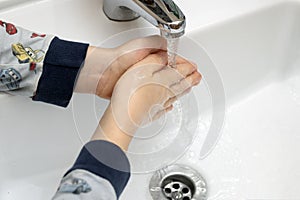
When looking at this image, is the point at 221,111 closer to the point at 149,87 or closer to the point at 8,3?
the point at 149,87

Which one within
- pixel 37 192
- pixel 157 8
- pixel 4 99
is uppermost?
pixel 157 8

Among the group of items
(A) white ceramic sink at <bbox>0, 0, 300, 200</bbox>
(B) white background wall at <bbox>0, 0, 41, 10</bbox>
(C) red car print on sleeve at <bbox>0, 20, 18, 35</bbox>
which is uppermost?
(B) white background wall at <bbox>0, 0, 41, 10</bbox>

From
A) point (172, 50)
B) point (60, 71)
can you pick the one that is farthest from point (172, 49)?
point (60, 71)

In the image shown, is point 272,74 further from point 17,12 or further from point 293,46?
point 17,12

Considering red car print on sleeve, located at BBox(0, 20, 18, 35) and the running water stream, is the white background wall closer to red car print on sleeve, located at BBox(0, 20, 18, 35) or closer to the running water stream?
red car print on sleeve, located at BBox(0, 20, 18, 35)

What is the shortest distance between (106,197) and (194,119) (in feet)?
0.64

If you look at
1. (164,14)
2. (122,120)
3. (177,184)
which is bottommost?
(177,184)

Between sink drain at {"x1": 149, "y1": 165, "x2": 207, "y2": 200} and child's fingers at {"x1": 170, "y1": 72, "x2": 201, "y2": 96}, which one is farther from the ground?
child's fingers at {"x1": 170, "y1": 72, "x2": 201, "y2": 96}

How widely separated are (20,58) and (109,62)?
91mm

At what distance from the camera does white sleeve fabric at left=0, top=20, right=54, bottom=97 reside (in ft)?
1.67

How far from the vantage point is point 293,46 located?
0.64 metres

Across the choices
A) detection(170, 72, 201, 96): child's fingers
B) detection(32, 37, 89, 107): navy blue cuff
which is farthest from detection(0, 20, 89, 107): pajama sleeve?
detection(170, 72, 201, 96): child's fingers

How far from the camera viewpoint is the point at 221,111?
2.02 feet

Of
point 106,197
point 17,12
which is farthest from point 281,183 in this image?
point 17,12
